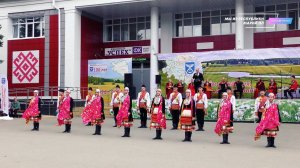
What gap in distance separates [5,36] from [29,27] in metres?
1.92

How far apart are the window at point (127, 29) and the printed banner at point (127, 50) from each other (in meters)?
0.73

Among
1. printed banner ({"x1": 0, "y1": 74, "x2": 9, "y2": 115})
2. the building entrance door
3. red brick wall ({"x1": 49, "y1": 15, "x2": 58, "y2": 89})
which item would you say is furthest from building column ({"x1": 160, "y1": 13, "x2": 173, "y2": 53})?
printed banner ({"x1": 0, "y1": 74, "x2": 9, "y2": 115})

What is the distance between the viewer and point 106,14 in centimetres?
2944

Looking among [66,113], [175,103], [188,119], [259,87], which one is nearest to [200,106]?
[175,103]

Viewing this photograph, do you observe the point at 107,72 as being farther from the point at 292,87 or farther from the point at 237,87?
the point at 292,87

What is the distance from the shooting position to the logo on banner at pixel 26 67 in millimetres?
28234

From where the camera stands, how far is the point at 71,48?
27219 mm

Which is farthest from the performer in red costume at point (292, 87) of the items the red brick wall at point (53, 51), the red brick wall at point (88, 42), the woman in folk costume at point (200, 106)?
the red brick wall at point (53, 51)

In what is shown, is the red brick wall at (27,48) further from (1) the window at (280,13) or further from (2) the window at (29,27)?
(1) the window at (280,13)

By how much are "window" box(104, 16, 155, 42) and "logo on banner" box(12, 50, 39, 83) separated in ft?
18.4

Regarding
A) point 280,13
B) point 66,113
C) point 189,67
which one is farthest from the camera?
point 280,13

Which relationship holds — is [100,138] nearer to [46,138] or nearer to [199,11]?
[46,138]

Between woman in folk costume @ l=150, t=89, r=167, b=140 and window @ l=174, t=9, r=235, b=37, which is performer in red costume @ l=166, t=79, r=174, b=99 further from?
woman in folk costume @ l=150, t=89, r=167, b=140

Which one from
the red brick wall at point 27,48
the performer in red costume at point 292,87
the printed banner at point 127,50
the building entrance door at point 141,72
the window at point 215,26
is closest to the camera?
the performer in red costume at point 292,87
